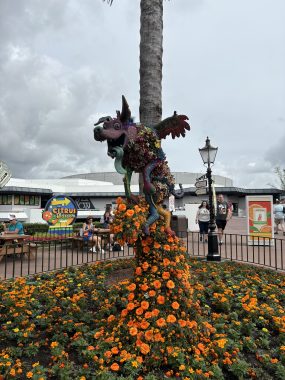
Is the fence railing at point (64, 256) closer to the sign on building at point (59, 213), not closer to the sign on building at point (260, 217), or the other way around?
the sign on building at point (260, 217)

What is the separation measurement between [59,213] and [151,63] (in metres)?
9.71

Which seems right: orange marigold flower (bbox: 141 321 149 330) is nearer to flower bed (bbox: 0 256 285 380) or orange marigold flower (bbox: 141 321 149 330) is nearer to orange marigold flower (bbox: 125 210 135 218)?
flower bed (bbox: 0 256 285 380)

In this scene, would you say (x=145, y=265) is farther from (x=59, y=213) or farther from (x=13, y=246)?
(x=59, y=213)

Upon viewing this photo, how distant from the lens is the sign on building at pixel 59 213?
14.3 m

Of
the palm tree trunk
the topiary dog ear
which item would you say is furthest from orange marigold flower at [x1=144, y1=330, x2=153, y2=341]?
the palm tree trunk

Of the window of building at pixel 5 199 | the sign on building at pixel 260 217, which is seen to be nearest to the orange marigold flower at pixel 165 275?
the sign on building at pixel 260 217

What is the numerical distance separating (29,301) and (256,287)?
391 centimetres

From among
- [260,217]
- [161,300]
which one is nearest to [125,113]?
[161,300]

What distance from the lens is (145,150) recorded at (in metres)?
3.64

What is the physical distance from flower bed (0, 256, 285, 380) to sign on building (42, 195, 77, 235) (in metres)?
9.13

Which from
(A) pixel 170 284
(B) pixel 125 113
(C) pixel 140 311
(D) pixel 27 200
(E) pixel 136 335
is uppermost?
(D) pixel 27 200

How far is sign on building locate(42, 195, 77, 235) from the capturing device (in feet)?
47.0

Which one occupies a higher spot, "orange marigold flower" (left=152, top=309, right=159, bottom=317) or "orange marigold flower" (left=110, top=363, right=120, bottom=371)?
"orange marigold flower" (left=152, top=309, right=159, bottom=317)

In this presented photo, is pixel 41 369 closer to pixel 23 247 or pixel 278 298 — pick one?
pixel 278 298
